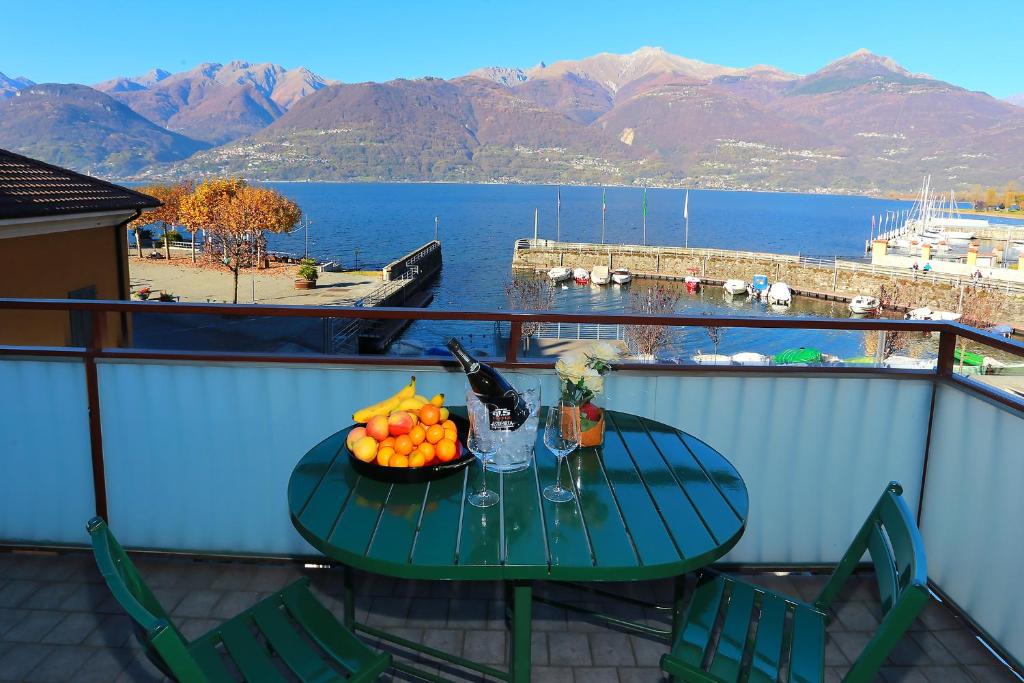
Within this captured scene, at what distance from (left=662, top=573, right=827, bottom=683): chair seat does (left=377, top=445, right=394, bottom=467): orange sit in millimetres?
771

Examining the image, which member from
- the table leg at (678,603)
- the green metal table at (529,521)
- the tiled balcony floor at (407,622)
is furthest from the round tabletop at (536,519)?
the tiled balcony floor at (407,622)

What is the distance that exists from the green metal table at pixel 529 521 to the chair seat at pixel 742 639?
0.59ft

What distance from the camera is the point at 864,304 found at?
40969 mm

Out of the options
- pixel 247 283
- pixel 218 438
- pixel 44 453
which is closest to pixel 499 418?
pixel 218 438

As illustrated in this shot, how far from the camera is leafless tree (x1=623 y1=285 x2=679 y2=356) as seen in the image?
106ft

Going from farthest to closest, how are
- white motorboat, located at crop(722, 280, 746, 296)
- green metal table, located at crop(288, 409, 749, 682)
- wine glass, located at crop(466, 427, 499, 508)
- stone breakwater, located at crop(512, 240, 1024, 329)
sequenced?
white motorboat, located at crop(722, 280, 746, 296) → stone breakwater, located at crop(512, 240, 1024, 329) → wine glass, located at crop(466, 427, 499, 508) → green metal table, located at crop(288, 409, 749, 682)

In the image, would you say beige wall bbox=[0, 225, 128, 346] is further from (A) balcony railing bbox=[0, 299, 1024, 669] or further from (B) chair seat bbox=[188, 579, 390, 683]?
(B) chair seat bbox=[188, 579, 390, 683]

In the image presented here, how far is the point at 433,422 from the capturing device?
171 centimetres

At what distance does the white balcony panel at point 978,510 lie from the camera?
7.26 ft

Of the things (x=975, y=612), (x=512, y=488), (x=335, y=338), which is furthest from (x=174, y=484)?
(x=335, y=338)

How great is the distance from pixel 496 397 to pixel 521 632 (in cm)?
54

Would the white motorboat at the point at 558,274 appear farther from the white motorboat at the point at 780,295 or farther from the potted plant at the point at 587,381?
the potted plant at the point at 587,381


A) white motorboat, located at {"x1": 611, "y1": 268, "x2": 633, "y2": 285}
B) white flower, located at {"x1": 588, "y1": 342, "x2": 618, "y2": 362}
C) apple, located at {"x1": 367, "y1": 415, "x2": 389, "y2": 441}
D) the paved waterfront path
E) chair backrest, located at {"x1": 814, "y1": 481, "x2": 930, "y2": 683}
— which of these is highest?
white flower, located at {"x1": 588, "y1": 342, "x2": 618, "y2": 362}

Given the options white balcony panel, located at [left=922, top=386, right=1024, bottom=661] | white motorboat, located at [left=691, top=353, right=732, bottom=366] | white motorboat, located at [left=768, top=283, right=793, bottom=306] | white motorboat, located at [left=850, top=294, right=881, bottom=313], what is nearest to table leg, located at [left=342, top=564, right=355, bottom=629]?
white motorboat, located at [left=691, top=353, right=732, bottom=366]
